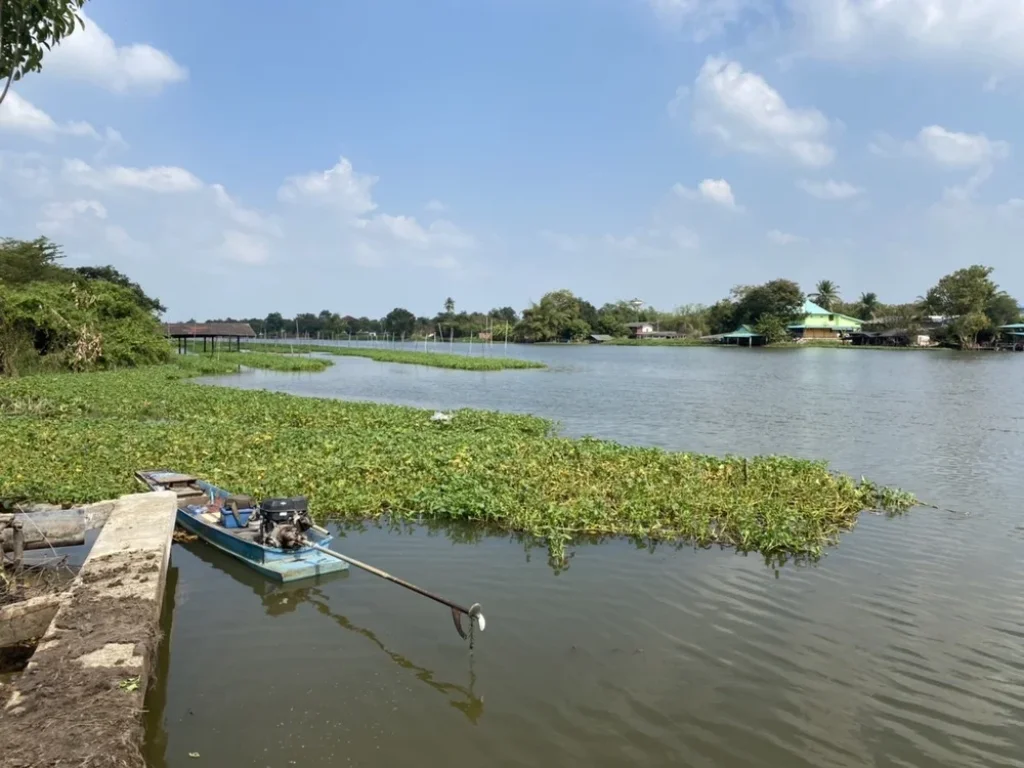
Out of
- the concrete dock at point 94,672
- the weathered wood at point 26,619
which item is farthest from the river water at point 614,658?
the weathered wood at point 26,619

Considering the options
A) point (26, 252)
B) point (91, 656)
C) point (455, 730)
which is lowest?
point (455, 730)

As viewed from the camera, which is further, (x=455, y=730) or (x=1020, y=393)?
(x=1020, y=393)

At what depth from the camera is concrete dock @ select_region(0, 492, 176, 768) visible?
4.48 metres

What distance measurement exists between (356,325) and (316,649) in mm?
186427

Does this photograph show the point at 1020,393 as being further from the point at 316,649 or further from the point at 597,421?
the point at 316,649

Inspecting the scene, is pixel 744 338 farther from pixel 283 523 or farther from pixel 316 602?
pixel 316 602

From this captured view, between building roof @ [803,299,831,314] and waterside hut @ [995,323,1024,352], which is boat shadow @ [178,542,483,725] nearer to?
waterside hut @ [995,323,1024,352]

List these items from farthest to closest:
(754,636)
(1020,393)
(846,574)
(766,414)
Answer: (1020,393)
(766,414)
(846,574)
(754,636)

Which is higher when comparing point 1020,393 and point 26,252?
point 26,252

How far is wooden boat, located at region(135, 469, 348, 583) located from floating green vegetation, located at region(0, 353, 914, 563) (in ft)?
3.59

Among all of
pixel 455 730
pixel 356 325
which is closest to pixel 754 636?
pixel 455 730

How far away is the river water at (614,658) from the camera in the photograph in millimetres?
5676

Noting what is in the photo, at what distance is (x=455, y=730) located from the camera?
19.1 feet

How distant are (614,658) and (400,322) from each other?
179m
